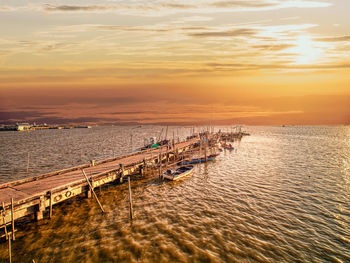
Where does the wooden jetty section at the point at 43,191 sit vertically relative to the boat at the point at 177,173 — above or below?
above

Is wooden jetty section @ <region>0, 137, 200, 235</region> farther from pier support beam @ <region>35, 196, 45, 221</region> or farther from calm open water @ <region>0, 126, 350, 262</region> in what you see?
calm open water @ <region>0, 126, 350, 262</region>

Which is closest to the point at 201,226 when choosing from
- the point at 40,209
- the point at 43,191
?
the point at 40,209

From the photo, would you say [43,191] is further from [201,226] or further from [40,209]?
[201,226]

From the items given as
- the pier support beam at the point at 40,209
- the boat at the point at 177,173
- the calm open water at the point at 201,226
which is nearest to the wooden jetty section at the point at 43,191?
the pier support beam at the point at 40,209

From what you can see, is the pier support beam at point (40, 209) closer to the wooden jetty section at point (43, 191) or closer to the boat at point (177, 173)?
the wooden jetty section at point (43, 191)

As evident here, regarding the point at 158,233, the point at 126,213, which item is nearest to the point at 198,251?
the point at 158,233

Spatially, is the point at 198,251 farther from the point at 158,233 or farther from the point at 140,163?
the point at 140,163

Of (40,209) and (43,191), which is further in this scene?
(43,191)

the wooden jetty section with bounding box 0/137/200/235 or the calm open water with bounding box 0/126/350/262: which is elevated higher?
the wooden jetty section with bounding box 0/137/200/235

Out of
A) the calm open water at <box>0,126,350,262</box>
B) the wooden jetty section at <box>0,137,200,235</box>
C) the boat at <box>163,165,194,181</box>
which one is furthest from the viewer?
the boat at <box>163,165,194,181</box>

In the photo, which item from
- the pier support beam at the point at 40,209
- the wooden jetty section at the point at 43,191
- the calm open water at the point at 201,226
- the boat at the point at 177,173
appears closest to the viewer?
the calm open water at the point at 201,226

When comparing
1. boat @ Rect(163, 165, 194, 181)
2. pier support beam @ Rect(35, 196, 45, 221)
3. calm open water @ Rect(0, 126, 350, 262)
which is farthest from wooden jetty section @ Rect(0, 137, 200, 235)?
boat @ Rect(163, 165, 194, 181)
